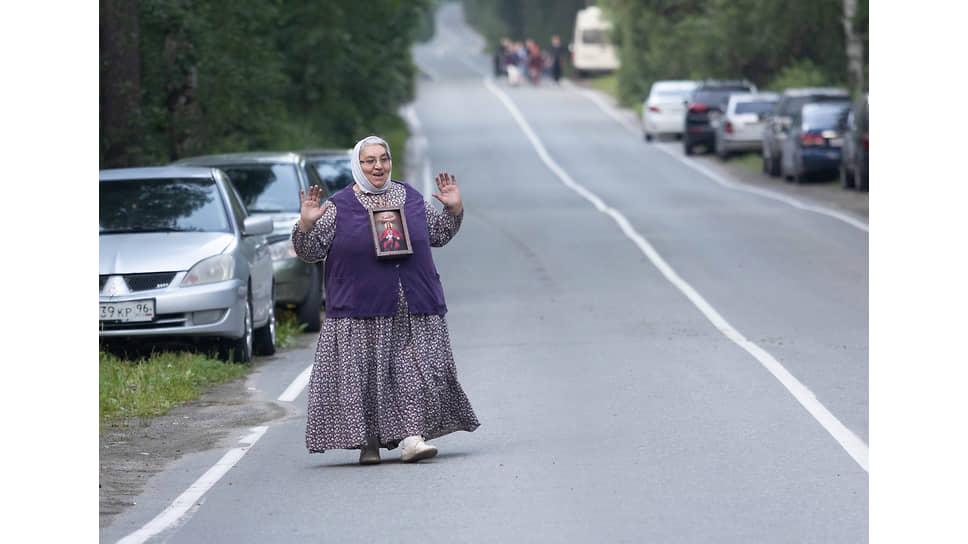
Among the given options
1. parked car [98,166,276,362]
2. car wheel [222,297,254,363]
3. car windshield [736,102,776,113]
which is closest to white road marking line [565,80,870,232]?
car windshield [736,102,776,113]

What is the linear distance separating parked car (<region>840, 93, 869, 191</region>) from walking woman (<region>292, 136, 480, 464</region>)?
80.6ft

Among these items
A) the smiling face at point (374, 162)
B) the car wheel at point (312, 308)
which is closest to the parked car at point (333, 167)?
the car wheel at point (312, 308)

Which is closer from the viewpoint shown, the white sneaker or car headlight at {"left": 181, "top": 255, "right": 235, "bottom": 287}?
the white sneaker

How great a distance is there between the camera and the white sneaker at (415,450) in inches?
376

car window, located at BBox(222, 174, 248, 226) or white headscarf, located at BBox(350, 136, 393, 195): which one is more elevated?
white headscarf, located at BBox(350, 136, 393, 195)

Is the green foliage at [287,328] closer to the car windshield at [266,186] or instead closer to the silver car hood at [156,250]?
the car windshield at [266,186]

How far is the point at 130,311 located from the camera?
1367cm

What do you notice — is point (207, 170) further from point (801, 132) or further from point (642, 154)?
point (642, 154)

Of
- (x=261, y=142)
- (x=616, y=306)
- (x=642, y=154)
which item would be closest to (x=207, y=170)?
(x=616, y=306)

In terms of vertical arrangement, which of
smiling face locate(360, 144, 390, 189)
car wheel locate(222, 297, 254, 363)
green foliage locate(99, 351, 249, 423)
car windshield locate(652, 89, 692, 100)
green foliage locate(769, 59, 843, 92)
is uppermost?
green foliage locate(769, 59, 843, 92)

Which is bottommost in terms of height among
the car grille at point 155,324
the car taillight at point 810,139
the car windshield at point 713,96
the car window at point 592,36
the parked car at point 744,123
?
the car grille at point 155,324

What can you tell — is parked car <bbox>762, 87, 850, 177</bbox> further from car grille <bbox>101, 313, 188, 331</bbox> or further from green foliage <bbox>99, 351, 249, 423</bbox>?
car grille <bbox>101, 313, 188, 331</bbox>

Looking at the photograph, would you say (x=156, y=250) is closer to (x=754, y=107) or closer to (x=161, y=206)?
(x=161, y=206)

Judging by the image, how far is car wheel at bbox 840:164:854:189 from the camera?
3562 cm
